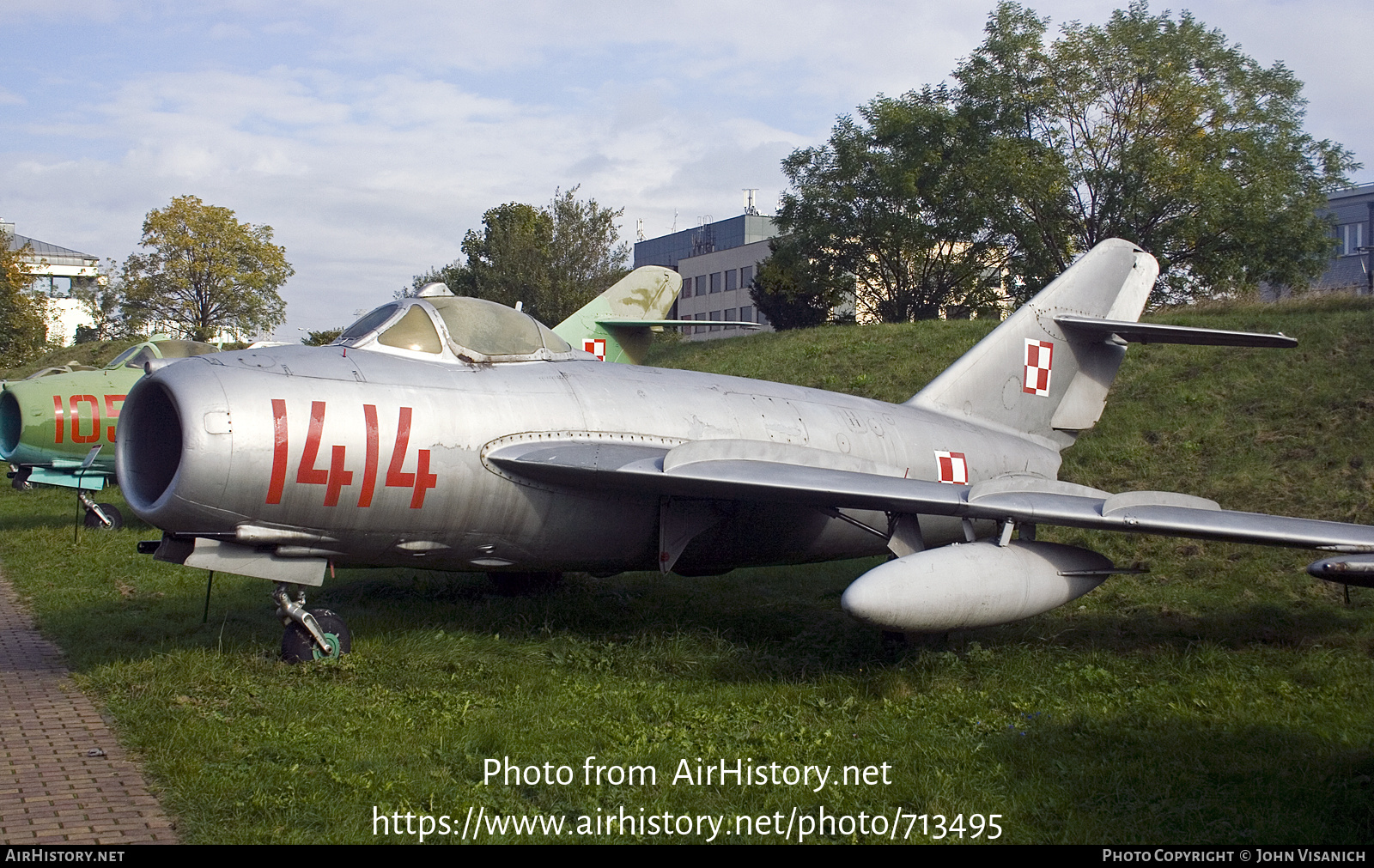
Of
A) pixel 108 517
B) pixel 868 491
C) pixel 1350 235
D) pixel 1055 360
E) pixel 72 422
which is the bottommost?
pixel 108 517

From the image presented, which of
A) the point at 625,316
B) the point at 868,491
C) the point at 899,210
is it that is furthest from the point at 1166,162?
the point at 868,491

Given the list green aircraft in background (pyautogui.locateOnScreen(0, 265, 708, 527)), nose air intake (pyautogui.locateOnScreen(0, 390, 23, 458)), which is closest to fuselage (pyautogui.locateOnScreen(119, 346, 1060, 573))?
green aircraft in background (pyautogui.locateOnScreen(0, 265, 708, 527))

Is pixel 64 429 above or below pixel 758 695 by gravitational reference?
above

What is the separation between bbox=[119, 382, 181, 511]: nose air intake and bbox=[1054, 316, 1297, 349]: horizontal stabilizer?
8.09 metres

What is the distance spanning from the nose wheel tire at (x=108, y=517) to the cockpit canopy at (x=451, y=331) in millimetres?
9820

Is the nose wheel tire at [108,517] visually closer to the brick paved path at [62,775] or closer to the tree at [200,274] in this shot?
the brick paved path at [62,775]

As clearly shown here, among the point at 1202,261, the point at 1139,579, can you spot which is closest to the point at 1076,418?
the point at 1139,579

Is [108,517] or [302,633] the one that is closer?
[302,633]

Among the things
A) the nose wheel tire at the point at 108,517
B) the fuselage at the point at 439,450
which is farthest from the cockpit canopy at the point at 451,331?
the nose wheel tire at the point at 108,517

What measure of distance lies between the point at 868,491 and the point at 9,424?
1421 cm

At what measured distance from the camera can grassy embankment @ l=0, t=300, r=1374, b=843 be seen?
495 cm

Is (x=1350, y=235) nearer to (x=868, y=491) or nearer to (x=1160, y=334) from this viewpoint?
(x=1160, y=334)

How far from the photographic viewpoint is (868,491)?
7.01 m
